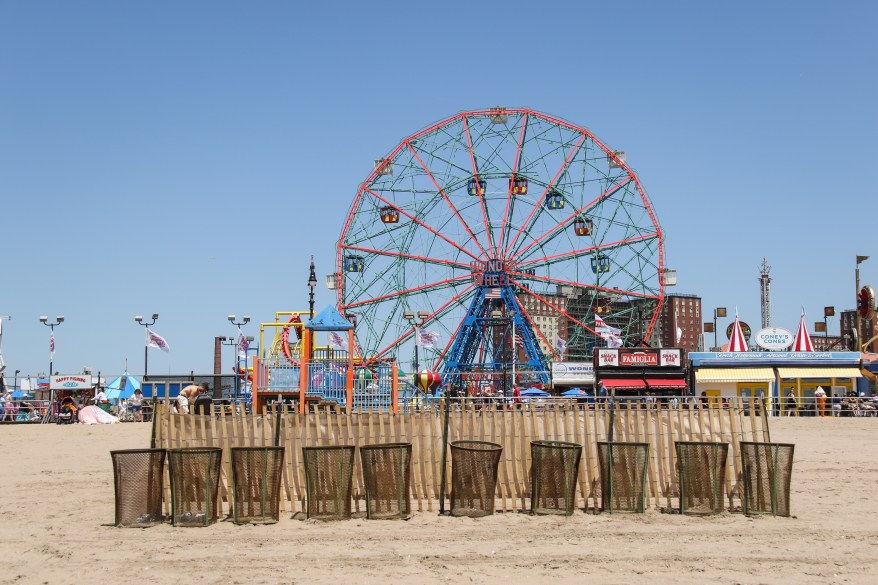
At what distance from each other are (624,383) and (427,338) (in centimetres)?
1018

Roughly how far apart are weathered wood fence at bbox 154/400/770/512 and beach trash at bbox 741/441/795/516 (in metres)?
0.35

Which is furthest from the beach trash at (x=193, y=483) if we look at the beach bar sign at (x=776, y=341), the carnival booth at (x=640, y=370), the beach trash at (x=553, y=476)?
the beach bar sign at (x=776, y=341)

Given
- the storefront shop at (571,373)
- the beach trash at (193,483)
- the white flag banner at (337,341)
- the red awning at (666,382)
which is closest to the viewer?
the beach trash at (193,483)

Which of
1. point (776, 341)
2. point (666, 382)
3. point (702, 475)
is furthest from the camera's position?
point (776, 341)

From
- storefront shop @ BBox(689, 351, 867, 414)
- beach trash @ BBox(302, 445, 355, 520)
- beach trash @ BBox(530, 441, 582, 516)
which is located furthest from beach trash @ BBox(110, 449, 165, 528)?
storefront shop @ BBox(689, 351, 867, 414)

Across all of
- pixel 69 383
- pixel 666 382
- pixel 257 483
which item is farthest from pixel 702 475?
pixel 69 383

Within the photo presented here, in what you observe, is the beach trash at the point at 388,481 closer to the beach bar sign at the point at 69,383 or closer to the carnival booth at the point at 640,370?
the carnival booth at the point at 640,370

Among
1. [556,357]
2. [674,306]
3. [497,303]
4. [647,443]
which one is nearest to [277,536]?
[647,443]

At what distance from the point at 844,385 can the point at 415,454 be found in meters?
38.5

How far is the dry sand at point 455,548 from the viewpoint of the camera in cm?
855

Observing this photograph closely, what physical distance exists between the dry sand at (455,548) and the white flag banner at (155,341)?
38264 mm

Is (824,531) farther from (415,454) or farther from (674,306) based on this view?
(674,306)

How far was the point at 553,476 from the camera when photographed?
459 inches

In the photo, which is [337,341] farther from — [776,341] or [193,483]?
[776,341]
